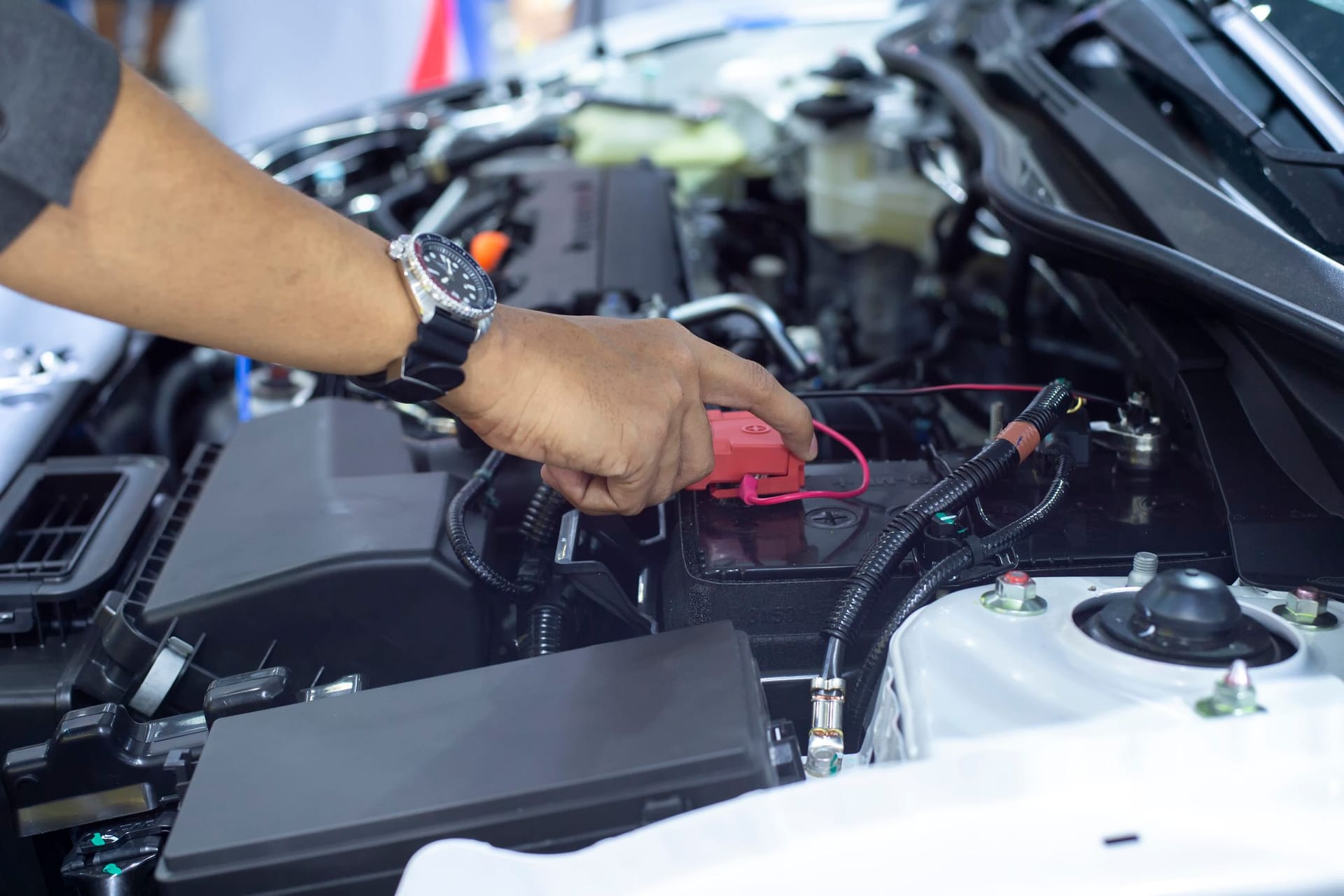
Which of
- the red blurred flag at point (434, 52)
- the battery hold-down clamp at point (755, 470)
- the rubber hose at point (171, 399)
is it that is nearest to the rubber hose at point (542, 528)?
the battery hold-down clamp at point (755, 470)

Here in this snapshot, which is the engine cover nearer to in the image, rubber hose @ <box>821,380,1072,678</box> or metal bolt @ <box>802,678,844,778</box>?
rubber hose @ <box>821,380,1072,678</box>

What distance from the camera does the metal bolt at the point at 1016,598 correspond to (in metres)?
0.78

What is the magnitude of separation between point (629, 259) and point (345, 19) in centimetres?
413

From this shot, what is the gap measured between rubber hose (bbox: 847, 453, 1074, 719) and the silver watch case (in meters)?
0.38

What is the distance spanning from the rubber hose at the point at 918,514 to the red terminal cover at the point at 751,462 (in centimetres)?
14

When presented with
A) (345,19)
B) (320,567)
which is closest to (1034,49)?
(320,567)

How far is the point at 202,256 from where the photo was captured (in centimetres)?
74

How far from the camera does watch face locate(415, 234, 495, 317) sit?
2.72 ft

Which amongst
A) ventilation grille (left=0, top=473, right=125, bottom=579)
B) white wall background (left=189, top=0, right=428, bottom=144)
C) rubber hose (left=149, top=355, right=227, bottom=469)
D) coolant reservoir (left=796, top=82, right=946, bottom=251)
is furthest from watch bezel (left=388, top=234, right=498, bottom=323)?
white wall background (left=189, top=0, right=428, bottom=144)

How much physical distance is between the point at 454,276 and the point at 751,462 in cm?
32

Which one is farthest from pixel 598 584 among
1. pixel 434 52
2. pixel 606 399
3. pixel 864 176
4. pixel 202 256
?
pixel 434 52

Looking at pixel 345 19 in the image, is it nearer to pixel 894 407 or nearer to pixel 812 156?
pixel 812 156

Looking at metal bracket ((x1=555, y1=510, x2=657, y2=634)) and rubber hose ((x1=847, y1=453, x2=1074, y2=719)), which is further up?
rubber hose ((x1=847, y1=453, x2=1074, y2=719))

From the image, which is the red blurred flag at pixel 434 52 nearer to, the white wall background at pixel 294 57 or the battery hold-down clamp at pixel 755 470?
the white wall background at pixel 294 57
